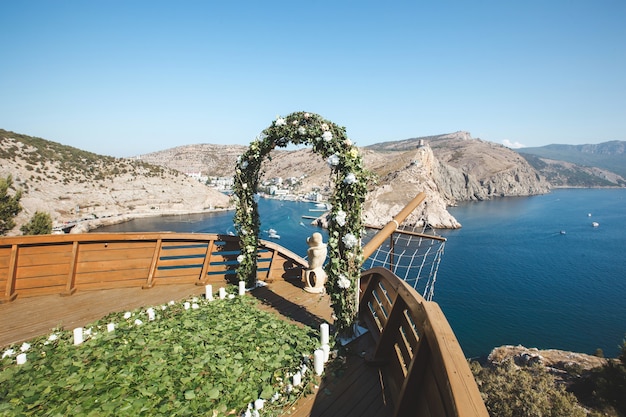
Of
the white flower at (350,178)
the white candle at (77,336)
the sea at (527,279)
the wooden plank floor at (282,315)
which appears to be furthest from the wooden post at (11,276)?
the sea at (527,279)

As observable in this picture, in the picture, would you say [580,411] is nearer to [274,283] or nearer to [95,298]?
[274,283]

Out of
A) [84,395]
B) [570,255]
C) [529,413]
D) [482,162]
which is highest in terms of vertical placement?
[482,162]

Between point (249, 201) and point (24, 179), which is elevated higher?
point (249, 201)

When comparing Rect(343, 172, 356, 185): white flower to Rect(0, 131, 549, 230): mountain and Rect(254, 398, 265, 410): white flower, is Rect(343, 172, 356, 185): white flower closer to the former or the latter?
Rect(254, 398, 265, 410): white flower

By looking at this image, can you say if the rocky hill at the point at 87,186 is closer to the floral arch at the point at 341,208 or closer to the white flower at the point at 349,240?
the floral arch at the point at 341,208

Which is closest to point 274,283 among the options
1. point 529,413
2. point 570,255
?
point 529,413

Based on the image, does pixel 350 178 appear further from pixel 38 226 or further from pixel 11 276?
pixel 38 226

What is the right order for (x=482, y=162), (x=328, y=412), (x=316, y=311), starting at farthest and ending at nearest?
(x=482, y=162), (x=316, y=311), (x=328, y=412)

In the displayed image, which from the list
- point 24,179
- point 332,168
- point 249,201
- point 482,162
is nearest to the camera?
point 332,168
